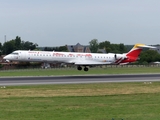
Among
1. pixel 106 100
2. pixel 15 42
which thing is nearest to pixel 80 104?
pixel 106 100

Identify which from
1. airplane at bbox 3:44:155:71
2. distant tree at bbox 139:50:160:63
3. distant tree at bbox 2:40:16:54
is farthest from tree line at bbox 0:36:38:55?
airplane at bbox 3:44:155:71

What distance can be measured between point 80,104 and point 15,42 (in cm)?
13641

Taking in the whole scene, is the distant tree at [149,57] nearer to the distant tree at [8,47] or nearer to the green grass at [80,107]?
the distant tree at [8,47]

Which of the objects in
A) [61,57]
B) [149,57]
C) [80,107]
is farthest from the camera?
[149,57]

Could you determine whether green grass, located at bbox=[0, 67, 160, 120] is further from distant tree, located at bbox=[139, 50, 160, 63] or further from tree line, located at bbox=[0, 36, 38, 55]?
tree line, located at bbox=[0, 36, 38, 55]

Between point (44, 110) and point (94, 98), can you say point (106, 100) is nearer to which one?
point (94, 98)

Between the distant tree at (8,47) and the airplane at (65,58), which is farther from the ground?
the distant tree at (8,47)

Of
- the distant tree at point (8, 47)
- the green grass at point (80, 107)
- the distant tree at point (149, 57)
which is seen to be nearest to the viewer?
the green grass at point (80, 107)

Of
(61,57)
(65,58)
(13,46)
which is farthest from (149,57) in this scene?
(61,57)

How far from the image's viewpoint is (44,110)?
59.3ft

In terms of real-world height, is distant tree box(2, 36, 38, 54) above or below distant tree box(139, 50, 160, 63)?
above

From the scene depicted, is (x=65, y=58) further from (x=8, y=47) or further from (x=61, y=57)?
(x=8, y=47)

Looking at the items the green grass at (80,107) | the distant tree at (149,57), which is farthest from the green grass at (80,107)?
the distant tree at (149,57)

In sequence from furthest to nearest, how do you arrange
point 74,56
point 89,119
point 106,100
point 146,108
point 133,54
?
point 133,54
point 74,56
point 106,100
point 146,108
point 89,119
